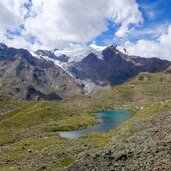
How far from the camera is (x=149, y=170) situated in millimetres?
42344

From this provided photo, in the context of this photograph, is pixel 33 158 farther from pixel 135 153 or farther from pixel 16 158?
pixel 135 153

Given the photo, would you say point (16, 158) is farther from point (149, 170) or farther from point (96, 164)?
point (149, 170)

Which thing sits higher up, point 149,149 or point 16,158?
point 149,149

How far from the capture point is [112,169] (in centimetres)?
4681

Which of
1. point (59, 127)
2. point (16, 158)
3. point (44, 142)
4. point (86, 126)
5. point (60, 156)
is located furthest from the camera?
point (86, 126)

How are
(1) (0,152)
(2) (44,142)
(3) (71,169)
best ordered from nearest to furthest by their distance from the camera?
(3) (71,169) → (1) (0,152) → (2) (44,142)

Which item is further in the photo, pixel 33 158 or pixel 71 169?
pixel 33 158

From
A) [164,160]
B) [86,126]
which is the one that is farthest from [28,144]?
[86,126]

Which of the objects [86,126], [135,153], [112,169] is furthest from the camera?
[86,126]

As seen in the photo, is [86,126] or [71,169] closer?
[71,169]

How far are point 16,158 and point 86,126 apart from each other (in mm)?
113924

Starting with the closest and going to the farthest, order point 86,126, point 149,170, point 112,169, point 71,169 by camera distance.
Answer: point 149,170
point 112,169
point 71,169
point 86,126

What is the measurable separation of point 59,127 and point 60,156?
103 m

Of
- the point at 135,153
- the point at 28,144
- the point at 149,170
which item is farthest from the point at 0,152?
the point at 149,170
